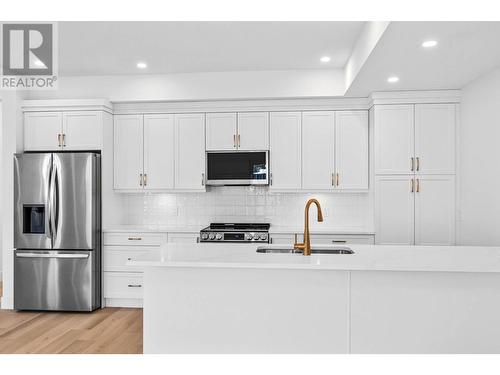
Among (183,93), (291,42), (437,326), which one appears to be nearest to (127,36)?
(183,93)

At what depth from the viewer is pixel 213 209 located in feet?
16.6

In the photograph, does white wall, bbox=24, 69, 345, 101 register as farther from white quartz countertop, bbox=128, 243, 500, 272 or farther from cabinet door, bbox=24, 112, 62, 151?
white quartz countertop, bbox=128, 243, 500, 272

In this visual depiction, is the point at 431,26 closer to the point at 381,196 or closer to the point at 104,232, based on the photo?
the point at 381,196

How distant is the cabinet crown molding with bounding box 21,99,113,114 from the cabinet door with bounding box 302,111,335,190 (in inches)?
92.6

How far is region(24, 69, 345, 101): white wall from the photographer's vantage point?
4496 millimetres

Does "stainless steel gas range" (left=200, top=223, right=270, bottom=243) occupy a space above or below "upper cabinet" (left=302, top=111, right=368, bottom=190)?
below

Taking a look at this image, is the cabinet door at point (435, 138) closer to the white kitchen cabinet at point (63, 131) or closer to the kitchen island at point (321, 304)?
the kitchen island at point (321, 304)

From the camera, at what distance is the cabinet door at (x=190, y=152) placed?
4.74 meters

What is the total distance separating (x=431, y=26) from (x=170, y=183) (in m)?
3.22

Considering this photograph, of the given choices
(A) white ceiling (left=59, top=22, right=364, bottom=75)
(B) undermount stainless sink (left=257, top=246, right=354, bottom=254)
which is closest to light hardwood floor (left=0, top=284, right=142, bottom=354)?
(B) undermount stainless sink (left=257, top=246, right=354, bottom=254)

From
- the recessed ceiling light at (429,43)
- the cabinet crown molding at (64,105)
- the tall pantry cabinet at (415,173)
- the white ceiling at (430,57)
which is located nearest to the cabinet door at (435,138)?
the tall pantry cabinet at (415,173)

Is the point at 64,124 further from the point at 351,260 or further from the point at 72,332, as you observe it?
the point at 351,260

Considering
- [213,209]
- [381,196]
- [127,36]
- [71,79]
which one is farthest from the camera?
[213,209]

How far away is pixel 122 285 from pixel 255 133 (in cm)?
233
